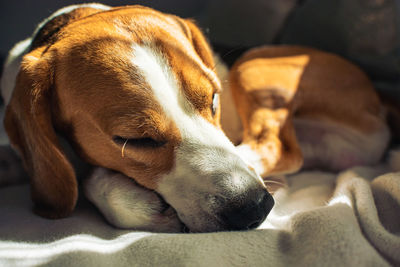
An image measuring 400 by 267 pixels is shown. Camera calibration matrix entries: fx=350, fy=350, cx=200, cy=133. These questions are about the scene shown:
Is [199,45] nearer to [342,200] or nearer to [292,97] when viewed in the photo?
[292,97]

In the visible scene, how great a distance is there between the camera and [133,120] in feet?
3.58

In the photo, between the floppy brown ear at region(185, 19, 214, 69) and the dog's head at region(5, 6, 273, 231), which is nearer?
the dog's head at region(5, 6, 273, 231)

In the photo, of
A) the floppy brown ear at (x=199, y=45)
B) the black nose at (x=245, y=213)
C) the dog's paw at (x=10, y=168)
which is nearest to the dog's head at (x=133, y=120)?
the black nose at (x=245, y=213)

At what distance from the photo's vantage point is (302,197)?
1419mm

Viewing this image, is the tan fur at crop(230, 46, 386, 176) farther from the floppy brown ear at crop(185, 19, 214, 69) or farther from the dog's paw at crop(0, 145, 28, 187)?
the dog's paw at crop(0, 145, 28, 187)

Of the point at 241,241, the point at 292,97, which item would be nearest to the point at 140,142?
the point at 241,241

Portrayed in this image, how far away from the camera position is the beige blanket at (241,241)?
2.95ft

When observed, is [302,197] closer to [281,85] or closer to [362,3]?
[281,85]

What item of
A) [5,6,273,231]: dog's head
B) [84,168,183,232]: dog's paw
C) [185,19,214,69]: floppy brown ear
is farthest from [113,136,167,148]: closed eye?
[185,19,214,69]: floppy brown ear

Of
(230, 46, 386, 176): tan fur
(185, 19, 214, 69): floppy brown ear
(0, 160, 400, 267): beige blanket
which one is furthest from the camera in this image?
(230, 46, 386, 176): tan fur

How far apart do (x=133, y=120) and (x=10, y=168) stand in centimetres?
74

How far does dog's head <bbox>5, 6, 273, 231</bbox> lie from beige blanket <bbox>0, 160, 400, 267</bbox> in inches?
3.5

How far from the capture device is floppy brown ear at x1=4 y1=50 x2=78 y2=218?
1153 millimetres

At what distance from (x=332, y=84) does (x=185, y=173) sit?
3.63ft
